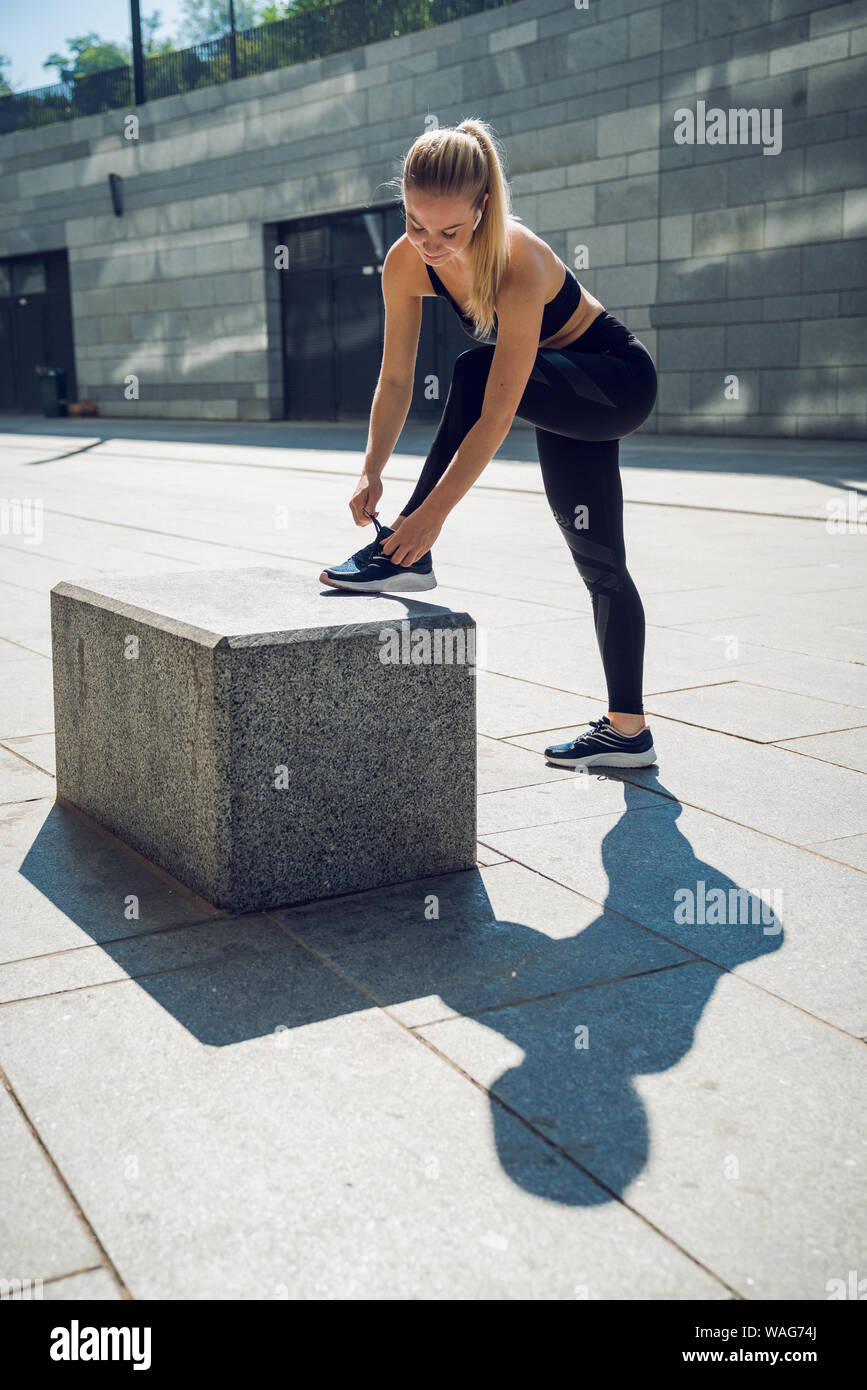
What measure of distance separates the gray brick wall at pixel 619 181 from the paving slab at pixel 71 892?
15.7 m

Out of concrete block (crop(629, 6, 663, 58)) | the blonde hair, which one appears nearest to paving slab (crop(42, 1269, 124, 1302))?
the blonde hair

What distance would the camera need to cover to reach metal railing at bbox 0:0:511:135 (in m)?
23.0

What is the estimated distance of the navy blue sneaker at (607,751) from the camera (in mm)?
4289

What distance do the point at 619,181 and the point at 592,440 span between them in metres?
17.3

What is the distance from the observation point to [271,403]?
27281 millimetres

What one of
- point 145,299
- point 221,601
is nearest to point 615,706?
point 221,601

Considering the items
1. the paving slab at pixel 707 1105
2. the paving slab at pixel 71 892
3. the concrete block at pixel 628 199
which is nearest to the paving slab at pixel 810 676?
the paving slab at pixel 71 892

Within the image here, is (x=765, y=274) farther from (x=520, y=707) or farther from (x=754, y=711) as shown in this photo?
(x=520, y=707)

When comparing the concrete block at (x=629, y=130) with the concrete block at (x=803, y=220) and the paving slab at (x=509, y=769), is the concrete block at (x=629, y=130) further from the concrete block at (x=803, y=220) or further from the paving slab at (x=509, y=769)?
the paving slab at (x=509, y=769)

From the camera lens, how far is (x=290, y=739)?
318cm

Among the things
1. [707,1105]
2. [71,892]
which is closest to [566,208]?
[71,892]

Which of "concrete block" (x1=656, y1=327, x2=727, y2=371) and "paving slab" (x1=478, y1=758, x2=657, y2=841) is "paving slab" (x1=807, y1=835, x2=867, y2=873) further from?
"concrete block" (x1=656, y1=327, x2=727, y2=371)

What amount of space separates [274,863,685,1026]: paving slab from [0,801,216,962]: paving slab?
328 mm

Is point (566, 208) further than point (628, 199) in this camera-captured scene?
Yes
